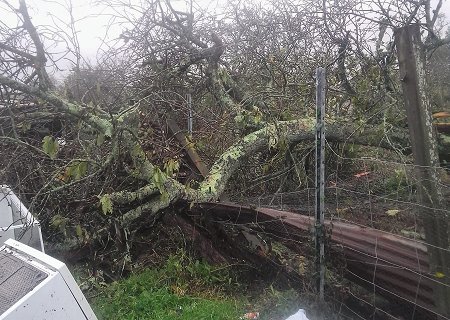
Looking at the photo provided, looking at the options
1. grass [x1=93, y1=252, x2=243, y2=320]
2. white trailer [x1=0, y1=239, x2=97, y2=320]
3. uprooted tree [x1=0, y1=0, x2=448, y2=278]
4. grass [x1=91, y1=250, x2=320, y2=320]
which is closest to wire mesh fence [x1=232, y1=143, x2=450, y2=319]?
grass [x1=91, y1=250, x2=320, y2=320]

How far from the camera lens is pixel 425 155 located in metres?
2.14

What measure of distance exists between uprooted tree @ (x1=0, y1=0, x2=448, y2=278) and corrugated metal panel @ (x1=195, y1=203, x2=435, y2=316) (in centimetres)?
124

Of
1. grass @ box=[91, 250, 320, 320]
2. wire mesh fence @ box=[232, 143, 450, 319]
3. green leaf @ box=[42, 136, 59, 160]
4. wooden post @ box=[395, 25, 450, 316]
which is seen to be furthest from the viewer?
grass @ box=[91, 250, 320, 320]

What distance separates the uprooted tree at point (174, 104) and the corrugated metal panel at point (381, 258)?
1.24m

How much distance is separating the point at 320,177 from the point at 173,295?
1551mm

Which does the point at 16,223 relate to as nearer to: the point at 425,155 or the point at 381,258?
the point at 381,258

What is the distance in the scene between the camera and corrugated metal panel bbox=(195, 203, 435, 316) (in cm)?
231

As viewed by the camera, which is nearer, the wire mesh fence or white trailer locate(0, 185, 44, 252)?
the wire mesh fence

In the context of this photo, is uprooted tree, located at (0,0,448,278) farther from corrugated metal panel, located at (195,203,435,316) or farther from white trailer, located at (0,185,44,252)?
corrugated metal panel, located at (195,203,435,316)

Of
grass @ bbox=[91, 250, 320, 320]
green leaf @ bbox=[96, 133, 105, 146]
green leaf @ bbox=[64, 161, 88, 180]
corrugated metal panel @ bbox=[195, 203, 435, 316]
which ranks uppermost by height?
green leaf @ bbox=[96, 133, 105, 146]

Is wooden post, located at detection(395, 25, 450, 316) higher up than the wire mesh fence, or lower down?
higher up

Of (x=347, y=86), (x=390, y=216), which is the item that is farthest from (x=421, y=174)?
(x=347, y=86)

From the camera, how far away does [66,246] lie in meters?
3.67

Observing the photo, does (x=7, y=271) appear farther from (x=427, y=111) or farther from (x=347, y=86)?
(x=347, y=86)
